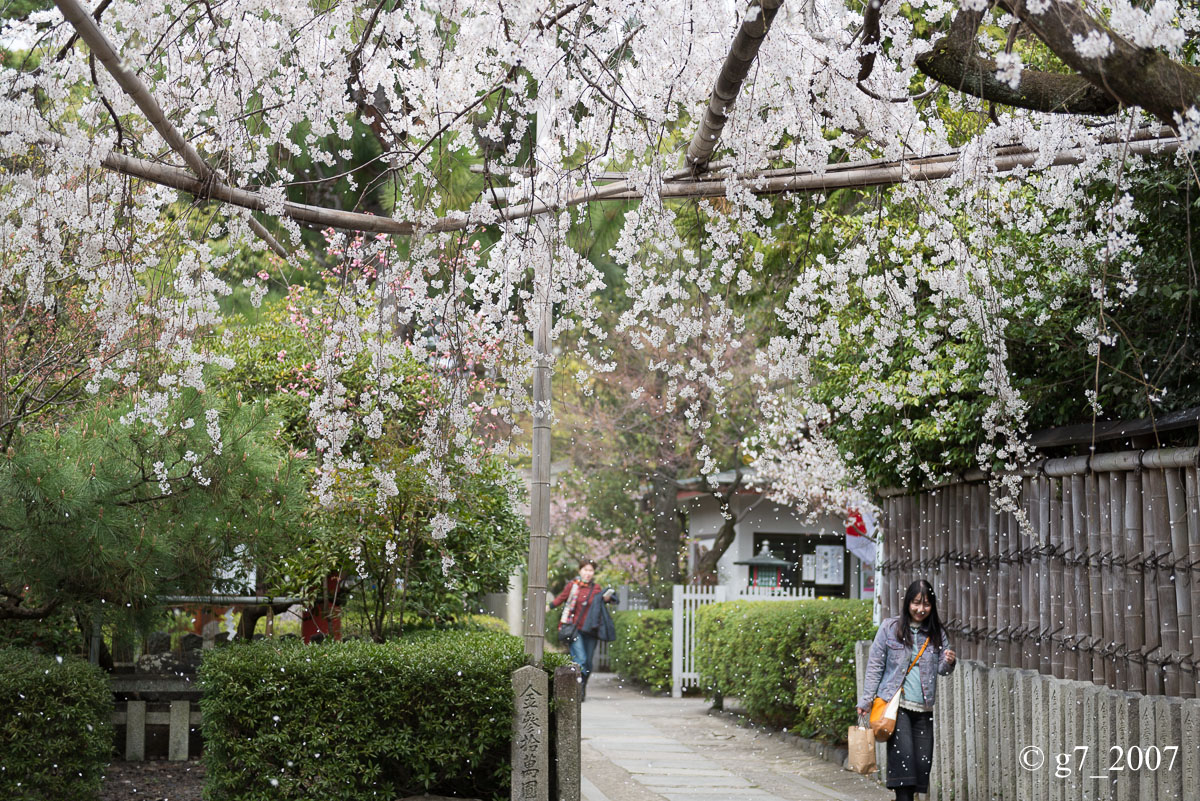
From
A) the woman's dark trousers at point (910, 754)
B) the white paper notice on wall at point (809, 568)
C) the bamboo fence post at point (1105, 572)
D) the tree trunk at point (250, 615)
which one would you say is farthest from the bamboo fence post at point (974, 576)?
the white paper notice on wall at point (809, 568)

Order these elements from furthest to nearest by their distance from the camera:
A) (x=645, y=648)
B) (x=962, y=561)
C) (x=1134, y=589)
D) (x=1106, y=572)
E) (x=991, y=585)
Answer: (x=645, y=648) < (x=962, y=561) < (x=991, y=585) < (x=1106, y=572) < (x=1134, y=589)

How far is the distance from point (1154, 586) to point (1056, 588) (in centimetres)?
107

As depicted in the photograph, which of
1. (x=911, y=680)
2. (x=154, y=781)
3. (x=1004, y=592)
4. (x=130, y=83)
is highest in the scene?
(x=130, y=83)

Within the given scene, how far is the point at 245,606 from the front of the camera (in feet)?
33.4

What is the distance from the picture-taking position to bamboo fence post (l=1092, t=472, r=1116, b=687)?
6430 millimetres

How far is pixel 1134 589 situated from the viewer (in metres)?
6.20

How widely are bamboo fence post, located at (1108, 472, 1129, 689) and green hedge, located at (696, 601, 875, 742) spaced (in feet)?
13.6

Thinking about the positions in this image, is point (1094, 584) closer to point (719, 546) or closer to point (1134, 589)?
point (1134, 589)

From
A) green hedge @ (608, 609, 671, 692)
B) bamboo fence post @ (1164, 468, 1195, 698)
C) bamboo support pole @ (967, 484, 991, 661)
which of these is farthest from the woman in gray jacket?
green hedge @ (608, 609, 671, 692)

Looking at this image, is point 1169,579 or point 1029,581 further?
point 1029,581

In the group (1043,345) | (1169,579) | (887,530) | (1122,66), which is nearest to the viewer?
(1122,66)

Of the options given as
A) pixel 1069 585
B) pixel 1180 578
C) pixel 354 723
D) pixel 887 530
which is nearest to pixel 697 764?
pixel 887 530

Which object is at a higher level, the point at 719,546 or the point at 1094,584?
the point at 1094,584

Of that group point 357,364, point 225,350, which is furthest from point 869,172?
point 225,350
